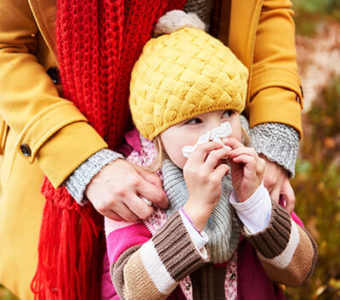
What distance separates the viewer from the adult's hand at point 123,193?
109 centimetres

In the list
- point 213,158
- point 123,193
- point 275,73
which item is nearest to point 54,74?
point 123,193

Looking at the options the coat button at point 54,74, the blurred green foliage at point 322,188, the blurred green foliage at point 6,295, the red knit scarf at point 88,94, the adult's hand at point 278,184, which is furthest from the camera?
the blurred green foliage at point 6,295

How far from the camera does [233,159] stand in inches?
42.5

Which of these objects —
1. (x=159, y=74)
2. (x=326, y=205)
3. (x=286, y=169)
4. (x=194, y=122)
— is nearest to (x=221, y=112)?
(x=194, y=122)

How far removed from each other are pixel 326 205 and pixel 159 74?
1.64 metres

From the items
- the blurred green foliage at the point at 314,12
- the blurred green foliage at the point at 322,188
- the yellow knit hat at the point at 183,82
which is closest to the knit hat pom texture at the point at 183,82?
the yellow knit hat at the point at 183,82

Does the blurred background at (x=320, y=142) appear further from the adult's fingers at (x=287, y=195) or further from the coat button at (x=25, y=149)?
the coat button at (x=25, y=149)

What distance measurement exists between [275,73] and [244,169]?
Answer: 46cm

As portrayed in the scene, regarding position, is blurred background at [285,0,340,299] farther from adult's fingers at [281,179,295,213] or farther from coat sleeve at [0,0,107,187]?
coat sleeve at [0,0,107,187]

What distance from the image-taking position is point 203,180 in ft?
3.39

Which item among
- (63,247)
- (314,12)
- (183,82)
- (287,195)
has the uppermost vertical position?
(183,82)

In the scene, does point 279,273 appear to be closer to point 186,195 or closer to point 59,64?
point 186,195

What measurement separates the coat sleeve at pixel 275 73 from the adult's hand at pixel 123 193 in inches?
18.3

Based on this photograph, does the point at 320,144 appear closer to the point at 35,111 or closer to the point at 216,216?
the point at 216,216
